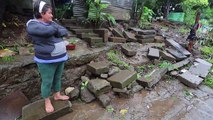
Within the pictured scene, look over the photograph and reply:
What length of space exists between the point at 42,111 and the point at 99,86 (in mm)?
1162

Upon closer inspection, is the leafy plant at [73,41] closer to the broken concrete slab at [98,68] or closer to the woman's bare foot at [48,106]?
the broken concrete slab at [98,68]

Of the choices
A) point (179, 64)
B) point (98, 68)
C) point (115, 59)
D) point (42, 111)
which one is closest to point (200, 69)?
point (179, 64)

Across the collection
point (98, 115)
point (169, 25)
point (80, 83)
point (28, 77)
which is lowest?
point (98, 115)

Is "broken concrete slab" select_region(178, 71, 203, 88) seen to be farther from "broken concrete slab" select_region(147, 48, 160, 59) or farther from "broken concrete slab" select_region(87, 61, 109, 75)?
"broken concrete slab" select_region(87, 61, 109, 75)

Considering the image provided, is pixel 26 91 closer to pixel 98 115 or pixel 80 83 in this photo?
pixel 80 83

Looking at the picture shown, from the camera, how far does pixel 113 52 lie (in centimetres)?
546

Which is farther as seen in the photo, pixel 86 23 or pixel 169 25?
pixel 169 25

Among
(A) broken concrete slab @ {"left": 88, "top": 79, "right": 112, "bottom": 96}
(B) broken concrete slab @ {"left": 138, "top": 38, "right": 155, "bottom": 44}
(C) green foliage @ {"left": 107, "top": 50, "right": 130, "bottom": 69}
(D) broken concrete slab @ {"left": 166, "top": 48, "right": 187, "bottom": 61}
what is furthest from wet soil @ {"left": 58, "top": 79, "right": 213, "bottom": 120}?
(B) broken concrete slab @ {"left": 138, "top": 38, "right": 155, "bottom": 44}

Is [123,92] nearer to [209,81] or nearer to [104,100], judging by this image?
[104,100]

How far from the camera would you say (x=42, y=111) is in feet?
10.7

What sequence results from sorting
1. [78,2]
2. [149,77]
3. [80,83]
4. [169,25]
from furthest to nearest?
1. [169,25]
2. [78,2]
3. [149,77]
4. [80,83]

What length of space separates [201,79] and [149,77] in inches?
56.1

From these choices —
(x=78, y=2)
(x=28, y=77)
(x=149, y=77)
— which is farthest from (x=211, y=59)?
(x=28, y=77)

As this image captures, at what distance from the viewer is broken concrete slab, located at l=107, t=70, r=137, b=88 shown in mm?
3963
